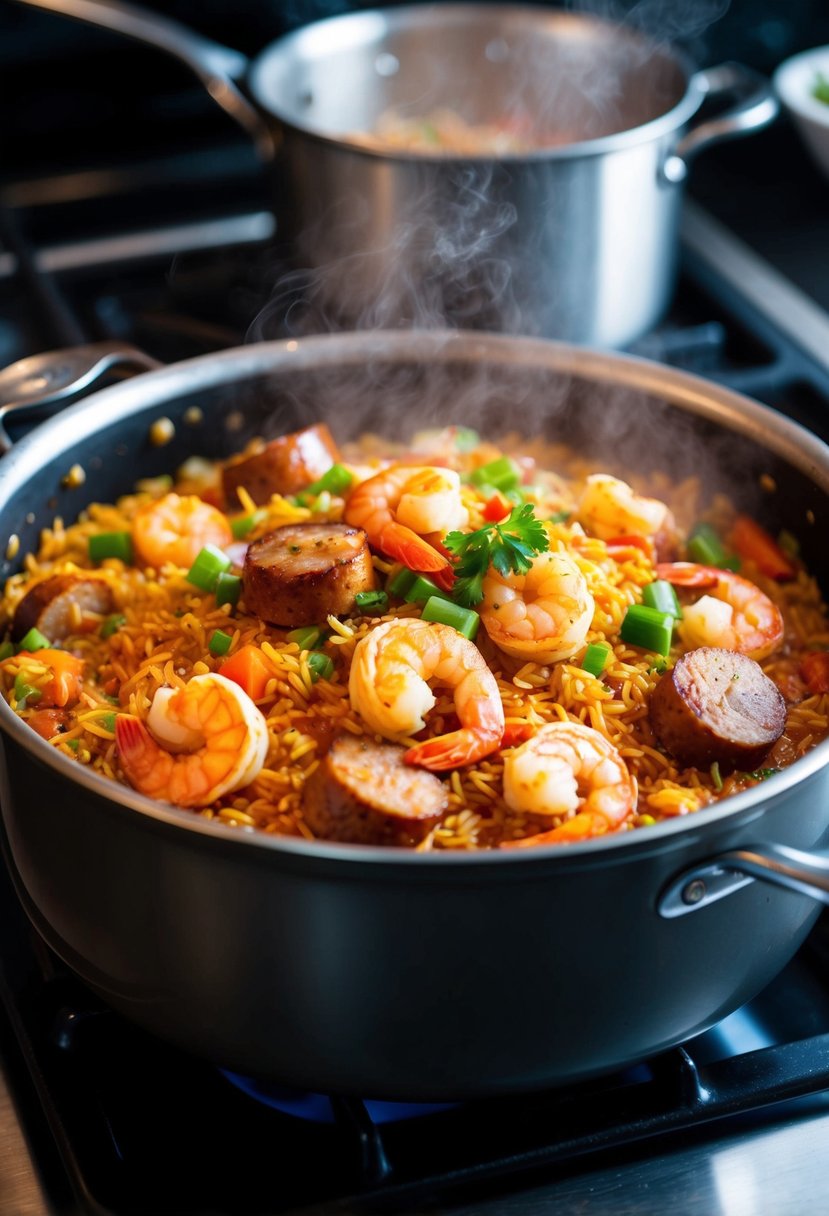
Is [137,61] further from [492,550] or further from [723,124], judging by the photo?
[492,550]

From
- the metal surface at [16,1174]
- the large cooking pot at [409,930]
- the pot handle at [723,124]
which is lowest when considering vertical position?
the metal surface at [16,1174]

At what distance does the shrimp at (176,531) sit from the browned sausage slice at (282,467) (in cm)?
12

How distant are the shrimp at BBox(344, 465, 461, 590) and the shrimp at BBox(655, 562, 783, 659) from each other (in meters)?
0.36

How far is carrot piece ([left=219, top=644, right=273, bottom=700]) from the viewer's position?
5.72ft

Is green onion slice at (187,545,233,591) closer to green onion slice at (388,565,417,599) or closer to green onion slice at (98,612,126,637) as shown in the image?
green onion slice at (98,612,126,637)

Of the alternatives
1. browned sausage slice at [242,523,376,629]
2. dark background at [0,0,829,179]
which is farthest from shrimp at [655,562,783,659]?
A: dark background at [0,0,829,179]

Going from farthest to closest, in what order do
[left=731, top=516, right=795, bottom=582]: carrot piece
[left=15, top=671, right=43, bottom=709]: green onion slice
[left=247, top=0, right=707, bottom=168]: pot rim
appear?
[left=247, top=0, right=707, bottom=168]: pot rim → [left=731, top=516, right=795, bottom=582]: carrot piece → [left=15, top=671, right=43, bottom=709]: green onion slice

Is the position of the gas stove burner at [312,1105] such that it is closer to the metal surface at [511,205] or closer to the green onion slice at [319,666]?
the green onion slice at [319,666]

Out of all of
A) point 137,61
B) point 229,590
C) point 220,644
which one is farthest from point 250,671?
point 137,61

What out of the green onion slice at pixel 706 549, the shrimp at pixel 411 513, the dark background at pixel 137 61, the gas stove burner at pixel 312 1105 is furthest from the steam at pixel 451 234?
the gas stove burner at pixel 312 1105

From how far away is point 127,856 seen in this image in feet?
4.66

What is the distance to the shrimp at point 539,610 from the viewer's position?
5.65ft

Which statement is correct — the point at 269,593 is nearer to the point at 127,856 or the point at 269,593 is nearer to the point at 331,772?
the point at 331,772

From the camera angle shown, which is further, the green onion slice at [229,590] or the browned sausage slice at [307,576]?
the green onion slice at [229,590]
